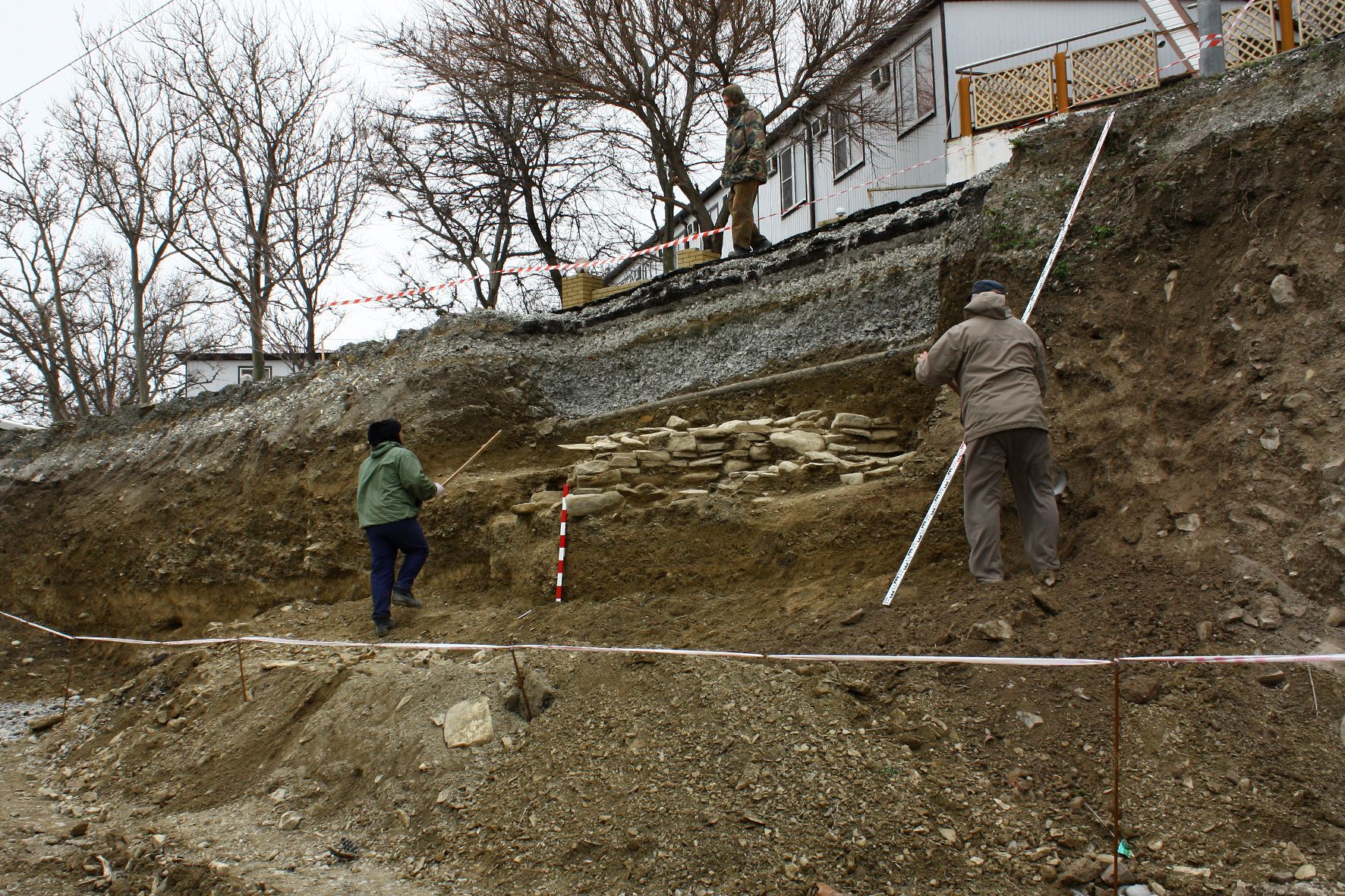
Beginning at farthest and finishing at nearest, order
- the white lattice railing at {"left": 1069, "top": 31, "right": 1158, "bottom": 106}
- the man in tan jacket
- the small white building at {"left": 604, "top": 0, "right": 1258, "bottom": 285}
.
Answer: the small white building at {"left": 604, "top": 0, "right": 1258, "bottom": 285} → the white lattice railing at {"left": 1069, "top": 31, "right": 1158, "bottom": 106} → the man in tan jacket

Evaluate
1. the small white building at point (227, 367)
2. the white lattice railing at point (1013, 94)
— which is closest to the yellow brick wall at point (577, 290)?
the white lattice railing at point (1013, 94)

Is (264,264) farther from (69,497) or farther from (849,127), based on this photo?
(849,127)

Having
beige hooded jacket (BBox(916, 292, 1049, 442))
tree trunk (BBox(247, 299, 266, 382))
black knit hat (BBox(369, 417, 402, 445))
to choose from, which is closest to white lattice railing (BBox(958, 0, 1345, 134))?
beige hooded jacket (BBox(916, 292, 1049, 442))

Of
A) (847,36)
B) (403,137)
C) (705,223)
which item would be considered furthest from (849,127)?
(403,137)

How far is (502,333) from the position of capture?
12.1 m

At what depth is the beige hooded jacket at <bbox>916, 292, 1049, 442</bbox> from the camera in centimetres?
544

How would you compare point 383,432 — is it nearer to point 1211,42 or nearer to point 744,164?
point 744,164

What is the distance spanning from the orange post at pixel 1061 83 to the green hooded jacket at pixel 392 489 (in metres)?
11.2

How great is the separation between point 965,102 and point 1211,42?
26.2 feet

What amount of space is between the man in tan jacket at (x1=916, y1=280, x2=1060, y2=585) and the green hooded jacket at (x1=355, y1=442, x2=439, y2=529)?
411 cm

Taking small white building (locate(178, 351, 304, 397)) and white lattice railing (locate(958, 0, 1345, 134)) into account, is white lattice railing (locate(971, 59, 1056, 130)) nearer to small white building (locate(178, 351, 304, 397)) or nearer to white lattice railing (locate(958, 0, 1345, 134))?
white lattice railing (locate(958, 0, 1345, 134))

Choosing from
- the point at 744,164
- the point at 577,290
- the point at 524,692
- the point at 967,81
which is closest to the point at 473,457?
the point at 524,692

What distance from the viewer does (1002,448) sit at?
551 cm

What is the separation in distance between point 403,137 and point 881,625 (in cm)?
1757
